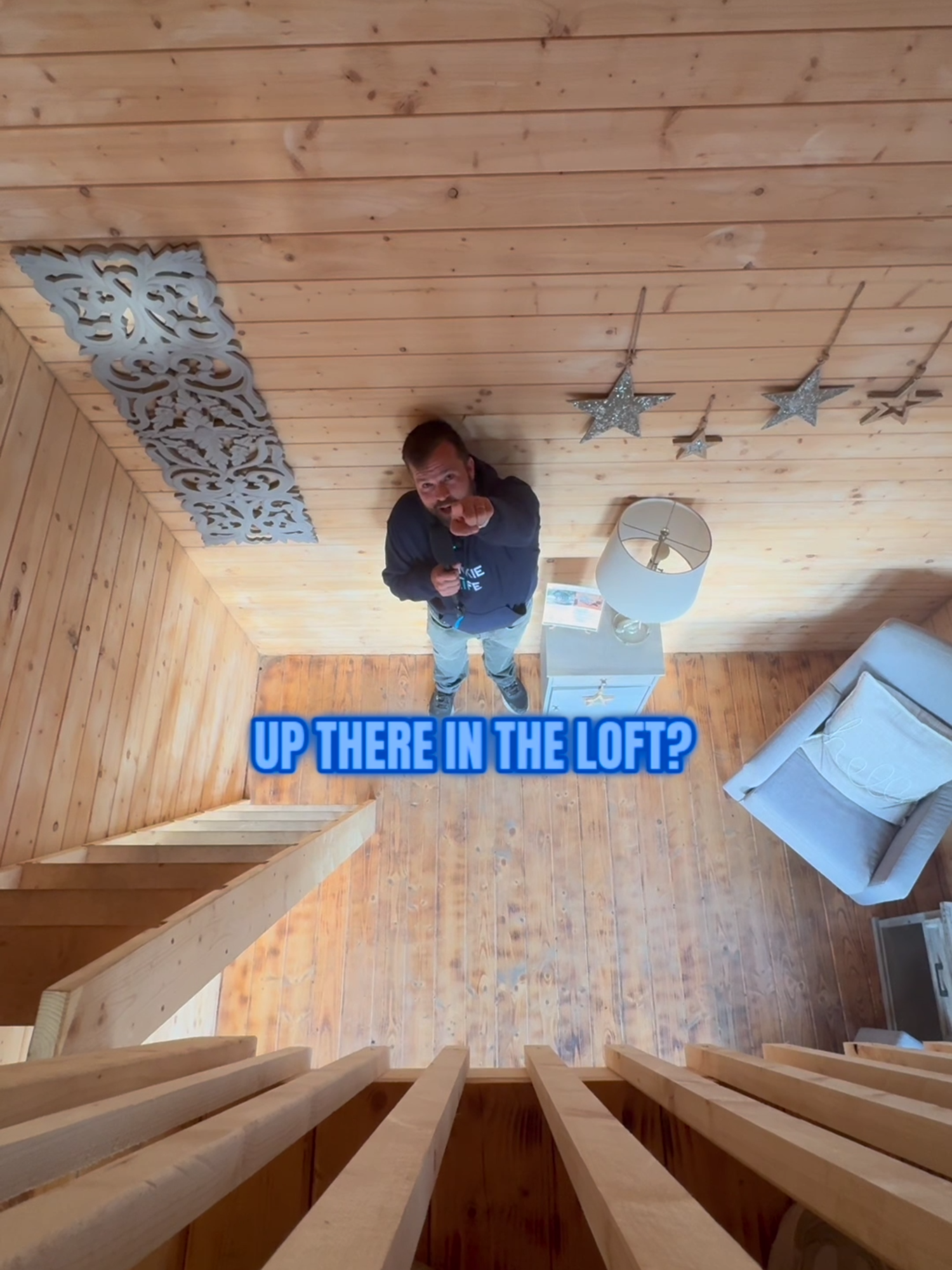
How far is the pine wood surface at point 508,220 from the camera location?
4.34ft

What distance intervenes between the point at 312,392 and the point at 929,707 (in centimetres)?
237

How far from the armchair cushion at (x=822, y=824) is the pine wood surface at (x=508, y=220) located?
111 centimetres

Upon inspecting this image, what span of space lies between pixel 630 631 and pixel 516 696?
0.69 metres

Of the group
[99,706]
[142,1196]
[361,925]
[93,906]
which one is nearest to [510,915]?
[361,925]

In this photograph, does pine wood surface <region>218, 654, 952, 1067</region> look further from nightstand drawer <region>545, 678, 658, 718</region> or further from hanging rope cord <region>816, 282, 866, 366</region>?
hanging rope cord <region>816, 282, 866, 366</region>

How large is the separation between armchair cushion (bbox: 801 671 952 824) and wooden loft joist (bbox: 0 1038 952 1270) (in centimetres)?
181

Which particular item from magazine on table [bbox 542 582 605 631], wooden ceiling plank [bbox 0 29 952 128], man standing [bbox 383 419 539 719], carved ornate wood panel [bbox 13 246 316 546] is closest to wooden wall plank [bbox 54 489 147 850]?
carved ornate wood panel [bbox 13 246 316 546]

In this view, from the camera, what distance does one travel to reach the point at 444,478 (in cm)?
200

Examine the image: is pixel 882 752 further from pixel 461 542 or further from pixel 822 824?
pixel 461 542

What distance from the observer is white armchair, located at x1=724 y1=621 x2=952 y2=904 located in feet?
8.74

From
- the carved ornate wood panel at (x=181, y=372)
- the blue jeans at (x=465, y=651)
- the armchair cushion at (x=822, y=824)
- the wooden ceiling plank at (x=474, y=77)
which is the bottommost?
the armchair cushion at (x=822, y=824)

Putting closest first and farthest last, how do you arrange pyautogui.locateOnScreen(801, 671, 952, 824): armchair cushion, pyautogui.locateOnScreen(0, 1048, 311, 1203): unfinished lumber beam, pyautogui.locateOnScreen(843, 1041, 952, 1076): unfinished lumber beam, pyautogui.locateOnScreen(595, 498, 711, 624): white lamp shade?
pyautogui.locateOnScreen(0, 1048, 311, 1203): unfinished lumber beam
pyautogui.locateOnScreen(843, 1041, 952, 1076): unfinished lumber beam
pyautogui.locateOnScreen(595, 498, 711, 624): white lamp shade
pyautogui.locateOnScreen(801, 671, 952, 824): armchair cushion

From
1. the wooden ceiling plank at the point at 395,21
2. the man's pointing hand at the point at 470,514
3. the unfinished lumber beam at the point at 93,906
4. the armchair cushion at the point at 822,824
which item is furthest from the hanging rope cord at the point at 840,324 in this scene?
the unfinished lumber beam at the point at 93,906

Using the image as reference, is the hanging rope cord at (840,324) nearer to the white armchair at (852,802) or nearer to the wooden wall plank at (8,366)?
the white armchair at (852,802)
